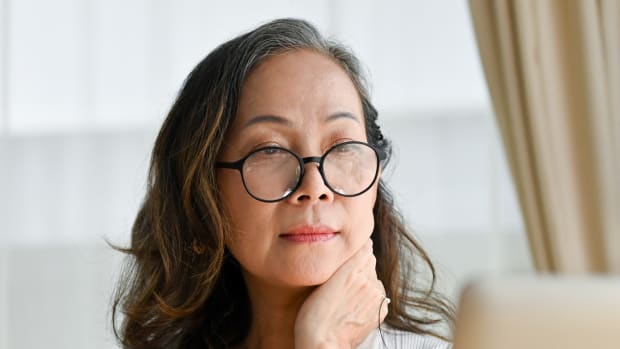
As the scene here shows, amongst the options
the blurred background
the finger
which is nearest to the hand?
the finger

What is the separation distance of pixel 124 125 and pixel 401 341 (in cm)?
164

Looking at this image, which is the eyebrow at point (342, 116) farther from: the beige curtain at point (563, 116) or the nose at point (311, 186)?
the beige curtain at point (563, 116)

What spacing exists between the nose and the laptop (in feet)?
3.48

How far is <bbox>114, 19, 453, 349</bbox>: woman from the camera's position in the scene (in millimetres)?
1612

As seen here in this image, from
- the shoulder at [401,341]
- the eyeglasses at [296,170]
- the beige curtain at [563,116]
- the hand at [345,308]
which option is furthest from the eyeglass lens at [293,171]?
the beige curtain at [563,116]

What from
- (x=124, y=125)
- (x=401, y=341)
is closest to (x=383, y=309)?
(x=401, y=341)

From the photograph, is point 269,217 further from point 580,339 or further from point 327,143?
point 580,339

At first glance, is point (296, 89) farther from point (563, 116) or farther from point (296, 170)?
point (563, 116)

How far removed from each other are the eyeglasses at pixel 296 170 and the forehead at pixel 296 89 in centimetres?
7

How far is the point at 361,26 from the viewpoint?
2.84 meters

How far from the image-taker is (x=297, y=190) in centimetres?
160

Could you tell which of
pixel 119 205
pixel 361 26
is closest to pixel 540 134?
pixel 361 26

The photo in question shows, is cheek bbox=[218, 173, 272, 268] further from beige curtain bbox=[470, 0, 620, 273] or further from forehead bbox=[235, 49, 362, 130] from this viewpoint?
beige curtain bbox=[470, 0, 620, 273]

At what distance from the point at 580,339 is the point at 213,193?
4.02 ft
